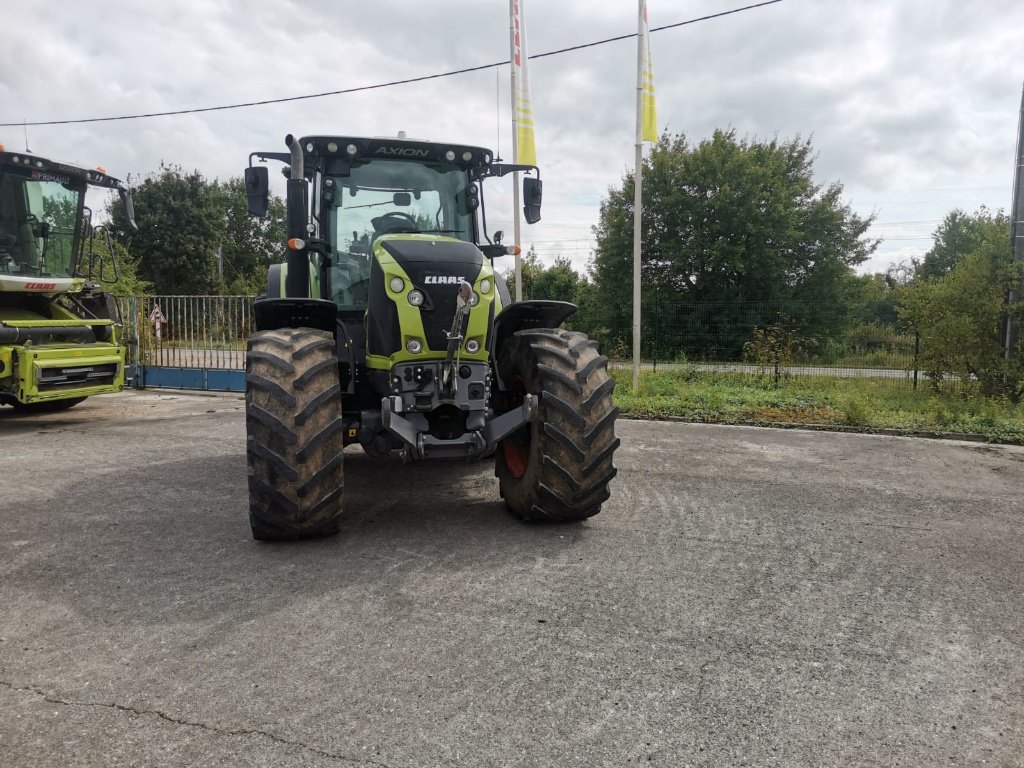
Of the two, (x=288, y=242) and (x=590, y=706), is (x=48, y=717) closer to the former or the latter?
(x=590, y=706)

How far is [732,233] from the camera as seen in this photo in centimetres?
2538

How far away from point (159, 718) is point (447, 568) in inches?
67.2

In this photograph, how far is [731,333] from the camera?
50.0 feet

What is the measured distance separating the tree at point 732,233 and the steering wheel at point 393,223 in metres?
18.8

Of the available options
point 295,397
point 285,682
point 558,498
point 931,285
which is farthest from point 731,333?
point 285,682

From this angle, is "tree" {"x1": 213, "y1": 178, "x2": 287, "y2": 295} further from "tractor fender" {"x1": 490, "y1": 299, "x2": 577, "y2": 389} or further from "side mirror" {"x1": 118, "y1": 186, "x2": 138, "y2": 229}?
"tractor fender" {"x1": 490, "y1": 299, "x2": 577, "y2": 389}

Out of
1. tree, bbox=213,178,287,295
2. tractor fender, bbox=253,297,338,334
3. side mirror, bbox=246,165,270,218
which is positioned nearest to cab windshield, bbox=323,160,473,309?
tractor fender, bbox=253,297,338,334

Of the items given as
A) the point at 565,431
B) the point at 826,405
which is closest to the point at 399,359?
the point at 565,431

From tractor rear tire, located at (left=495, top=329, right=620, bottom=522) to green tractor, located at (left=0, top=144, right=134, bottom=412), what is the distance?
23.6 feet

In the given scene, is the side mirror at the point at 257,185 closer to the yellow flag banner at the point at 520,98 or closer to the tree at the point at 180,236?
the yellow flag banner at the point at 520,98

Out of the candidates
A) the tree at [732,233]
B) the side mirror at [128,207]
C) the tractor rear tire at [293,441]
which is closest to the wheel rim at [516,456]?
the tractor rear tire at [293,441]

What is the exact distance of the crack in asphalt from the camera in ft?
7.20

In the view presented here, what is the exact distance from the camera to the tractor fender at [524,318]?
4977 mm

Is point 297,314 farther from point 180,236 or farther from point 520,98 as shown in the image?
point 180,236
